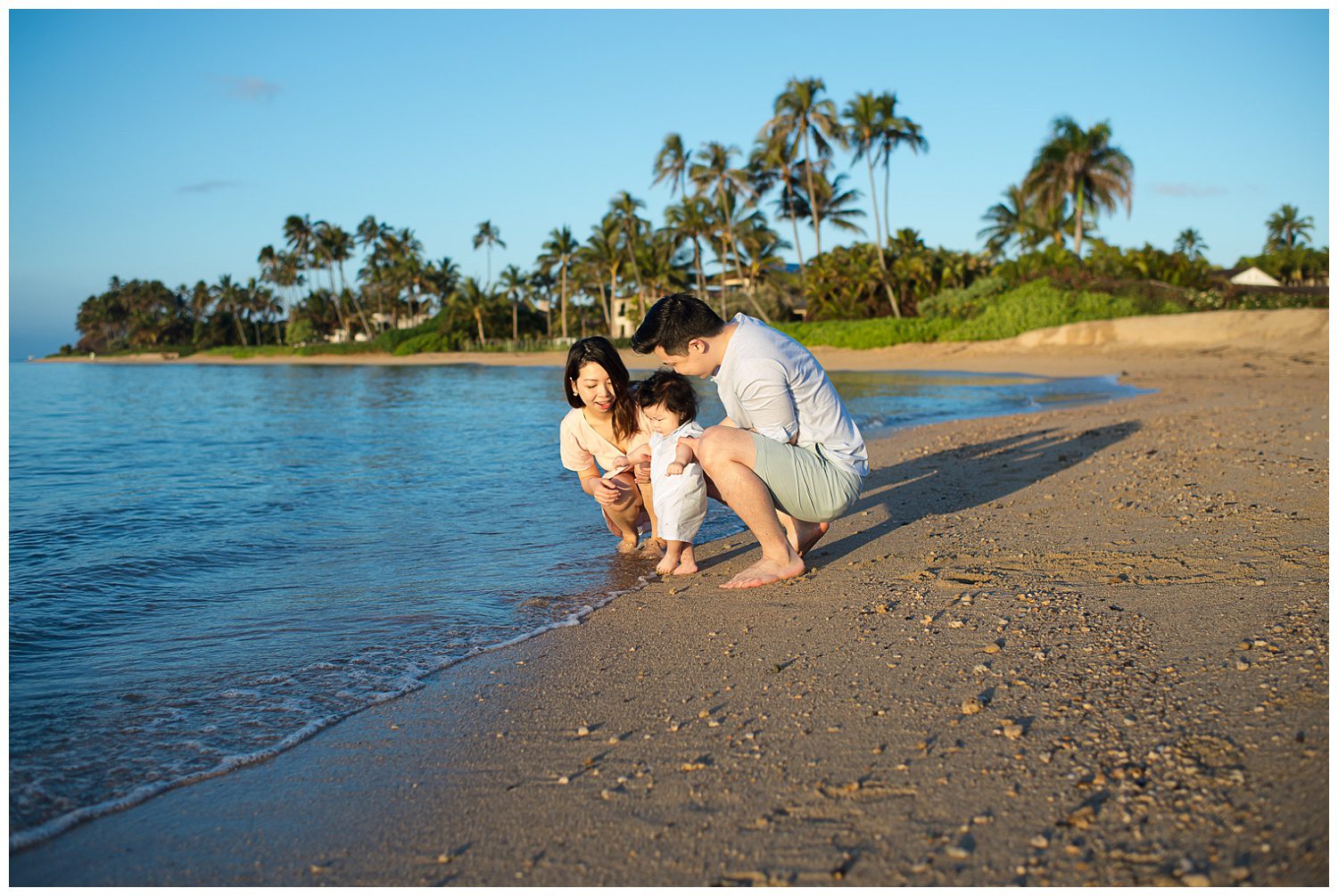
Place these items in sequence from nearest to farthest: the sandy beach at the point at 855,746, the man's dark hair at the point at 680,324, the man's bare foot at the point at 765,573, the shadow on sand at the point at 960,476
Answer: the sandy beach at the point at 855,746, the man's dark hair at the point at 680,324, the man's bare foot at the point at 765,573, the shadow on sand at the point at 960,476

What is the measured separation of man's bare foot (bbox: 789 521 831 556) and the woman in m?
0.77

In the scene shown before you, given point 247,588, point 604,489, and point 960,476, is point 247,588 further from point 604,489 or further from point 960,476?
point 960,476

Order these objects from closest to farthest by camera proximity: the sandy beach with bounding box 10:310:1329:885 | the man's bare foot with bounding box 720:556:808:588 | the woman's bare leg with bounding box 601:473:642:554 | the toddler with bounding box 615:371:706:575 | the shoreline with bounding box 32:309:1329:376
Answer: the sandy beach with bounding box 10:310:1329:885, the man's bare foot with bounding box 720:556:808:588, the toddler with bounding box 615:371:706:575, the woman's bare leg with bounding box 601:473:642:554, the shoreline with bounding box 32:309:1329:376

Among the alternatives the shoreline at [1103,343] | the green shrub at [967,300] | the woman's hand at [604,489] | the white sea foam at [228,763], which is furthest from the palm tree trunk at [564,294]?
the white sea foam at [228,763]

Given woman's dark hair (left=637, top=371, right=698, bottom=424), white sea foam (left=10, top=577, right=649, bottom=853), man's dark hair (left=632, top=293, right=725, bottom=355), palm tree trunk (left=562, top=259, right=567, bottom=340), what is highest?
palm tree trunk (left=562, top=259, right=567, bottom=340)

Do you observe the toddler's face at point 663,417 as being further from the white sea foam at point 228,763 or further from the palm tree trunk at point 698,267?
the palm tree trunk at point 698,267

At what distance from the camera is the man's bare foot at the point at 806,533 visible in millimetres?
4648

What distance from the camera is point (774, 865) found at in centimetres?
196

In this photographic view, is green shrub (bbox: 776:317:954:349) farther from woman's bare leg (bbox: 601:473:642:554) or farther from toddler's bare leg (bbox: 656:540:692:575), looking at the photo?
toddler's bare leg (bbox: 656:540:692:575)

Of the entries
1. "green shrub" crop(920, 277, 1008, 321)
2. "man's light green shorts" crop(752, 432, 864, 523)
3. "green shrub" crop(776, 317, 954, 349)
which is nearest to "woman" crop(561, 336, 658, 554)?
"man's light green shorts" crop(752, 432, 864, 523)

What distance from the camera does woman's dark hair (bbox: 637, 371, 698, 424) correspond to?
442cm

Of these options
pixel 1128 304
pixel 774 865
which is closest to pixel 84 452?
pixel 774 865

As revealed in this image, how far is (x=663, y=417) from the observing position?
4.46 metres

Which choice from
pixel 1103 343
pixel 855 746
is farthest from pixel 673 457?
pixel 1103 343
